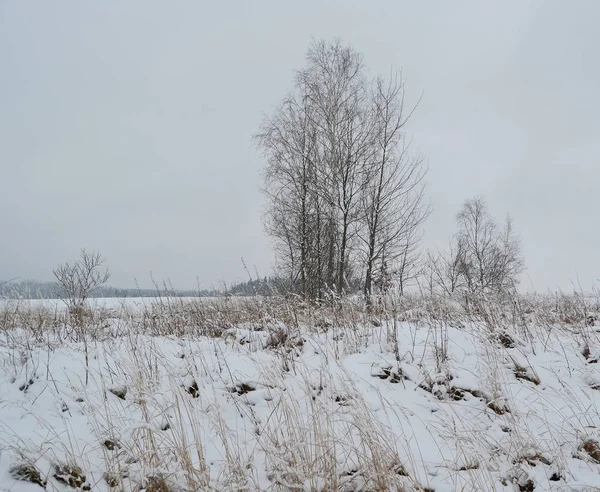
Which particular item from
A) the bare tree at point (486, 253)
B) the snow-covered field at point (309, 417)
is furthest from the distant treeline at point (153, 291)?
the bare tree at point (486, 253)

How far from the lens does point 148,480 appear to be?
1.99 meters

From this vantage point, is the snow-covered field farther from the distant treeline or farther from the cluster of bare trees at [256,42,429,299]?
the cluster of bare trees at [256,42,429,299]

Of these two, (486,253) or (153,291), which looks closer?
(153,291)

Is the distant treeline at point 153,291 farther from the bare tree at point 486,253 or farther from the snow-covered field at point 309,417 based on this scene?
the bare tree at point 486,253

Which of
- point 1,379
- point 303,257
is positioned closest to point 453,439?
point 1,379

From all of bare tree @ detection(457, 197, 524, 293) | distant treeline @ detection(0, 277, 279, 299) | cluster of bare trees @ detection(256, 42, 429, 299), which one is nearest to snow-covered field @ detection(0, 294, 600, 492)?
distant treeline @ detection(0, 277, 279, 299)

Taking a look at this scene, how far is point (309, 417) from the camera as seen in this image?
2699 mm

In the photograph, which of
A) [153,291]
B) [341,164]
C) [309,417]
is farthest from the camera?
[341,164]

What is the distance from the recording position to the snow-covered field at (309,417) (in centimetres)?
214

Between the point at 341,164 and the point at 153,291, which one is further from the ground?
the point at 341,164

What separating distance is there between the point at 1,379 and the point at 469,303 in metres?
6.50

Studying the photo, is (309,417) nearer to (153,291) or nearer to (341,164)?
(153,291)

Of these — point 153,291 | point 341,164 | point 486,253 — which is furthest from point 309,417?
point 486,253

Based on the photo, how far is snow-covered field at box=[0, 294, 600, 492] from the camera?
7.02 ft
